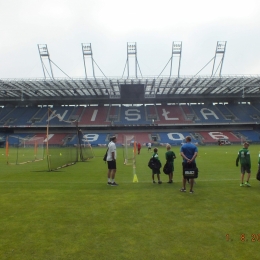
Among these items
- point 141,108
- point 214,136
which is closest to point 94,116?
point 141,108

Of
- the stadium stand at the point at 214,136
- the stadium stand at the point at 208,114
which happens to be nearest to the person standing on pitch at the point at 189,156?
the stadium stand at the point at 214,136

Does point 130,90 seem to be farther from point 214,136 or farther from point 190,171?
point 190,171

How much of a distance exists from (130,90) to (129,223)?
162 feet

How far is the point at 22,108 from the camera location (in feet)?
212

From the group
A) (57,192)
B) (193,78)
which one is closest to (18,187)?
(57,192)

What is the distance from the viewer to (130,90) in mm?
53844

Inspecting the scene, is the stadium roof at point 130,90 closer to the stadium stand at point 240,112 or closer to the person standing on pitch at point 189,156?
the stadium stand at point 240,112

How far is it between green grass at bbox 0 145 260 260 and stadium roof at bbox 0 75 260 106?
37635mm

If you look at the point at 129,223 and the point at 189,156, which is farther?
the point at 189,156

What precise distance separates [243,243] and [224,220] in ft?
3.92

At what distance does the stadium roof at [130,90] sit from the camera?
149ft

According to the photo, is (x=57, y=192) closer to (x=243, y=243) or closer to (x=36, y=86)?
(x=243, y=243)

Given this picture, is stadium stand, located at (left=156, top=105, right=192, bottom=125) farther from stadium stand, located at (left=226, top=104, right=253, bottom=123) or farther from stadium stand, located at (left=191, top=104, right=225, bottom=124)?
stadium stand, located at (left=226, top=104, right=253, bottom=123)
